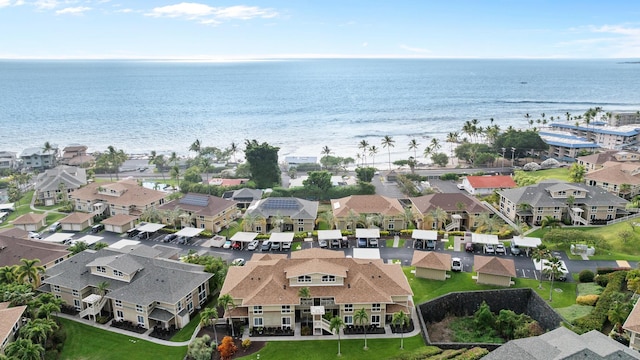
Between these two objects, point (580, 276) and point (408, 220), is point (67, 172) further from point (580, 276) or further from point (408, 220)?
point (580, 276)

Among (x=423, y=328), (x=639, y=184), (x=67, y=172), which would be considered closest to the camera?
(x=423, y=328)

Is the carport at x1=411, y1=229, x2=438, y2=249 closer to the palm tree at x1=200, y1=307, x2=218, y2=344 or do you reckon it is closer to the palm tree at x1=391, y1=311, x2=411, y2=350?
the palm tree at x1=391, y1=311, x2=411, y2=350

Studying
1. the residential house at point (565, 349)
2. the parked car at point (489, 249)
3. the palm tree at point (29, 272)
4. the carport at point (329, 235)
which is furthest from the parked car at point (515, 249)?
the palm tree at point (29, 272)

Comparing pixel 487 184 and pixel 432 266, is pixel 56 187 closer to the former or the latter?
pixel 432 266

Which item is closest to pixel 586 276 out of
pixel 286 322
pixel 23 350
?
pixel 286 322

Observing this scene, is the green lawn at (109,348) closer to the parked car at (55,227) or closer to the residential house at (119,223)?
the residential house at (119,223)

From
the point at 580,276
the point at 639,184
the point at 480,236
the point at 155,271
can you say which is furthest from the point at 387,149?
the point at 155,271

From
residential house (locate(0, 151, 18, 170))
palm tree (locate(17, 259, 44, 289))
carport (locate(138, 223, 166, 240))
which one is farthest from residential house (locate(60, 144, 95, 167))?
palm tree (locate(17, 259, 44, 289))
